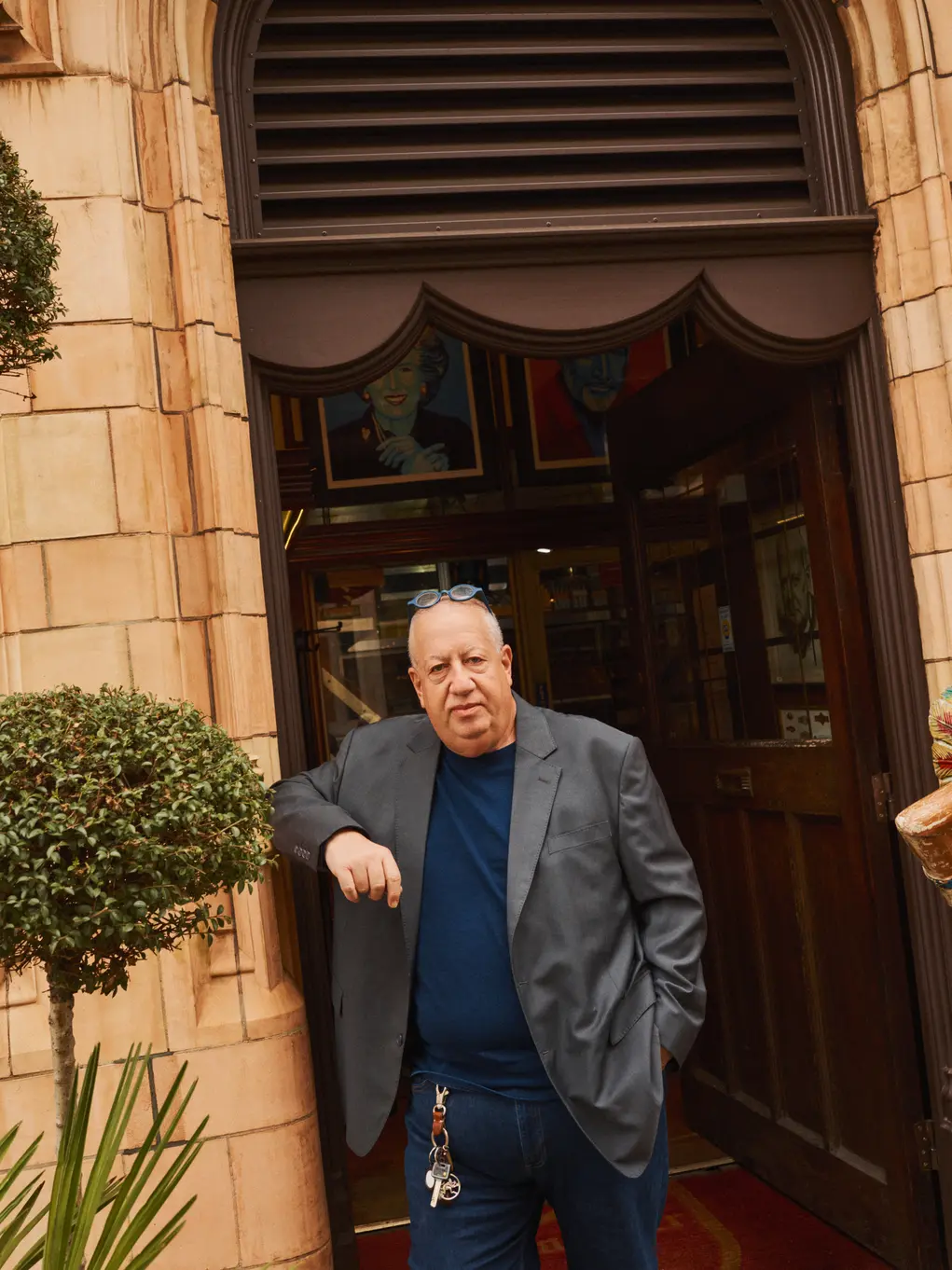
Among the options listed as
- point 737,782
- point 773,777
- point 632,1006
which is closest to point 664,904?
point 632,1006

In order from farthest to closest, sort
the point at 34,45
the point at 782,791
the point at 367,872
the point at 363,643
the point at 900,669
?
1. the point at 363,643
2. the point at 782,791
3. the point at 900,669
4. the point at 34,45
5. the point at 367,872

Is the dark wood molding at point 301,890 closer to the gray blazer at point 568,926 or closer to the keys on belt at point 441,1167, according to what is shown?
the gray blazer at point 568,926

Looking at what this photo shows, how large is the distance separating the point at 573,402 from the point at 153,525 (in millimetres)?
3487

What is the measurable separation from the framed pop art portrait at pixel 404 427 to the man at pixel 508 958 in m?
3.35

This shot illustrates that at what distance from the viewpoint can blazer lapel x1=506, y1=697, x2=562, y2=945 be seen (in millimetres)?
2354

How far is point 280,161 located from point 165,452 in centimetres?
85

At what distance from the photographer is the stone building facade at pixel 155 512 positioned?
275 centimetres

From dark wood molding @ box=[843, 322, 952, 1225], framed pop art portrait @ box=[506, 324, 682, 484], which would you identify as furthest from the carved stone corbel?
framed pop art portrait @ box=[506, 324, 682, 484]

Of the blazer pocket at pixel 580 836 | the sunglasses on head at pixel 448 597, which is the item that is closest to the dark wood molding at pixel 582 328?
the sunglasses on head at pixel 448 597

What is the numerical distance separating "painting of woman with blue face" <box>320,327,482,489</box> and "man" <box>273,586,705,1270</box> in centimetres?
335

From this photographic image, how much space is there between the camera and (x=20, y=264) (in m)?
2.19

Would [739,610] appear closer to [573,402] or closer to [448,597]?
[448,597]

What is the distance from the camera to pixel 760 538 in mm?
3945

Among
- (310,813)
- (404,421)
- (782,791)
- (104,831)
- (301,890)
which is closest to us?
(104,831)
